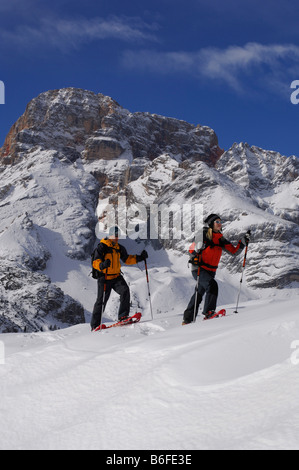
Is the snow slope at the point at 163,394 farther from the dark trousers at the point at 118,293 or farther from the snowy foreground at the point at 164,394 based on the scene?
the dark trousers at the point at 118,293

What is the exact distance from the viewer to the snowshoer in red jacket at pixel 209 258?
10148mm

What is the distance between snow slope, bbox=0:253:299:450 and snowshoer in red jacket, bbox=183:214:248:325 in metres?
4.28

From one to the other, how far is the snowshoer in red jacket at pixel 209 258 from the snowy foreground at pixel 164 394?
14.7 ft

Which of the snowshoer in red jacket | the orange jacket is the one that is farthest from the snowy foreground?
the orange jacket

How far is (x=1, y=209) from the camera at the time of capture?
175 m

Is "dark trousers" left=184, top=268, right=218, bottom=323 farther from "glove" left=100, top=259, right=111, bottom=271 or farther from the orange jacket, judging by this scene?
"glove" left=100, top=259, right=111, bottom=271

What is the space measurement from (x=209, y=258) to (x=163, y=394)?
649 centimetres

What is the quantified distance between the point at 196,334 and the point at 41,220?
168915 mm

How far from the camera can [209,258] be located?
33.8ft

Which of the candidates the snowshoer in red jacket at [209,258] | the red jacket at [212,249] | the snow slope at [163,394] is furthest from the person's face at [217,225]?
the snow slope at [163,394]

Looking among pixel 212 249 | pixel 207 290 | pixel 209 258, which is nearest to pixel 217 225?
pixel 212 249

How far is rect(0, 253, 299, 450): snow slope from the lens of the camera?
10.9 ft
